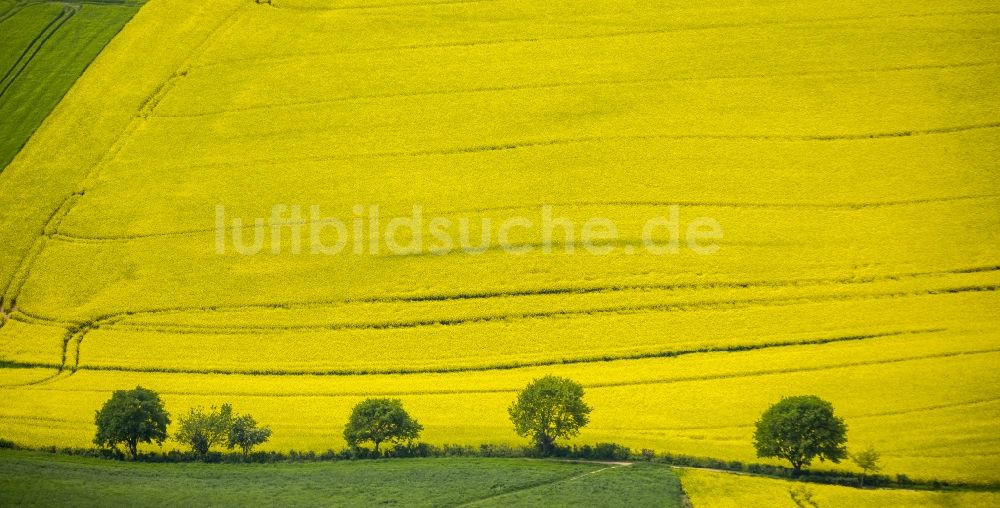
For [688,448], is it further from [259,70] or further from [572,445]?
[259,70]

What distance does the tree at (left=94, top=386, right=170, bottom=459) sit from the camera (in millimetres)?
48469

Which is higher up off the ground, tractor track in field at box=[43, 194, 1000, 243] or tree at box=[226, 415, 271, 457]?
tractor track in field at box=[43, 194, 1000, 243]

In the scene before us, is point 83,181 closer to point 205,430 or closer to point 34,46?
point 34,46

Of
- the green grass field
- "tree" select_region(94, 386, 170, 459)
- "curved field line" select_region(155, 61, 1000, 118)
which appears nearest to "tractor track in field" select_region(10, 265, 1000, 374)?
"tree" select_region(94, 386, 170, 459)

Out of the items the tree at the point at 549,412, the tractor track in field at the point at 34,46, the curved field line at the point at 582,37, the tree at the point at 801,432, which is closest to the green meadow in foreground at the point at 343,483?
the tree at the point at 549,412

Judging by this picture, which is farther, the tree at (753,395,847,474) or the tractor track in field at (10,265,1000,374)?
the tractor track in field at (10,265,1000,374)

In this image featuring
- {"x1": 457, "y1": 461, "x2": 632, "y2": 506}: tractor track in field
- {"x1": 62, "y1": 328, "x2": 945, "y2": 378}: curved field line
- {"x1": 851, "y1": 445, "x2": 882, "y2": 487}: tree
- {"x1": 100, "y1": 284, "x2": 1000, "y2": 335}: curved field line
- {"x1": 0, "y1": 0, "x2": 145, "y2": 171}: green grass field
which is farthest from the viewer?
{"x1": 0, "y1": 0, "x2": 145, "y2": 171}: green grass field

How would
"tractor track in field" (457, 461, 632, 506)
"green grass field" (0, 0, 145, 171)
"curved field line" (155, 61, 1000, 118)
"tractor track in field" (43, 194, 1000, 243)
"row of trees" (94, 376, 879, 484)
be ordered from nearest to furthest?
"tractor track in field" (457, 461, 632, 506) < "row of trees" (94, 376, 879, 484) < "tractor track in field" (43, 194, 1000, 243) < "curved field line" (155, 61, 1000, 118) < "green grass field" (0, 0, 145, 171)

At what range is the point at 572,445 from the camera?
48.4 m

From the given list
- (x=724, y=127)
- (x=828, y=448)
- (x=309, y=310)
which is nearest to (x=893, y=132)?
(x=724, y=127)

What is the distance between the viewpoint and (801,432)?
44.5m

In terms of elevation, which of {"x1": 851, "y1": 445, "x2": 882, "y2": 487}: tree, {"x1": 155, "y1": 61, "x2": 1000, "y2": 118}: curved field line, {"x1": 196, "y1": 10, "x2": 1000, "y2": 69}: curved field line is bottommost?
{"x1": 851, "y1": 445, "x2": 882, "y2": 487}: tree

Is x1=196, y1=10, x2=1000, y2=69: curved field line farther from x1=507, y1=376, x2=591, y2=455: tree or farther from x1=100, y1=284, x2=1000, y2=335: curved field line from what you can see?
x1=507, y1=376, x2=591, y2=455: tree

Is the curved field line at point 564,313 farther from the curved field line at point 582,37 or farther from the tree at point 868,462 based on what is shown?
the curved field line at point 582,37
